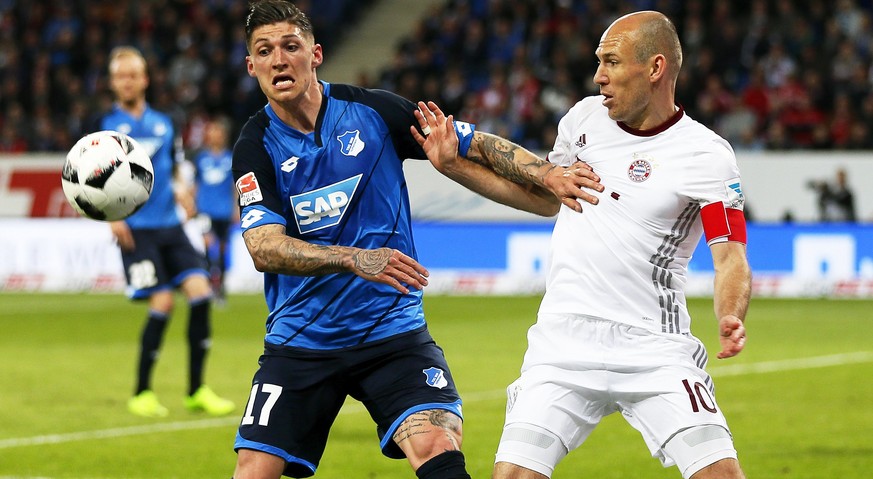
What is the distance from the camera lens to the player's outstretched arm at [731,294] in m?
4.70

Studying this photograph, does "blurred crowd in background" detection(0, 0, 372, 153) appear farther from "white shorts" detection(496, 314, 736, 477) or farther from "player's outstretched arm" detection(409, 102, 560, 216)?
"white shorts" detection(496, 314, 736, 477)

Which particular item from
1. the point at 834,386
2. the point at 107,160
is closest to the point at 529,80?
the point at 834,386

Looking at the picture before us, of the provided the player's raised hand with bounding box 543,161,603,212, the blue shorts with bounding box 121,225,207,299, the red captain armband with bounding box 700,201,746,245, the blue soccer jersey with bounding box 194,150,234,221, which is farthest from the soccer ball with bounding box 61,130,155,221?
the blue soccer jersey with bounding box 194,150,234,221

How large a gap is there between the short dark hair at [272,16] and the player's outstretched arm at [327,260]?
2.54 ft

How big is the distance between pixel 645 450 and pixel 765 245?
35.1 ft

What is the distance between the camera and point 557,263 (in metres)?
5.22

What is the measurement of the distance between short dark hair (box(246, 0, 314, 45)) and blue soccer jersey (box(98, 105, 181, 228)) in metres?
4.84

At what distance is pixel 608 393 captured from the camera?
4.98 m

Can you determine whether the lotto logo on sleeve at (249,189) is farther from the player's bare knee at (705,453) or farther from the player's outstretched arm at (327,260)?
the player's bare knee at (705,453)

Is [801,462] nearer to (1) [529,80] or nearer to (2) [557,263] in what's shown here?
(2) [557,263]

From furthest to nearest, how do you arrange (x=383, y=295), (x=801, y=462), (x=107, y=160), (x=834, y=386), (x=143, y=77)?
(x=834, y=386) → (x=143, y=77) → (x=801, y=462) → (x=107, y=160) → (x=383, y=295)

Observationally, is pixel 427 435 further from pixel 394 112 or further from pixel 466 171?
pixel 394 112

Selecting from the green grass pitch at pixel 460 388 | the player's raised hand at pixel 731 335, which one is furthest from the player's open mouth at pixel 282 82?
the green grass pitch at pixel 460 388

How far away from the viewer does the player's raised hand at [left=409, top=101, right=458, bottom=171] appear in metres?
5.54
